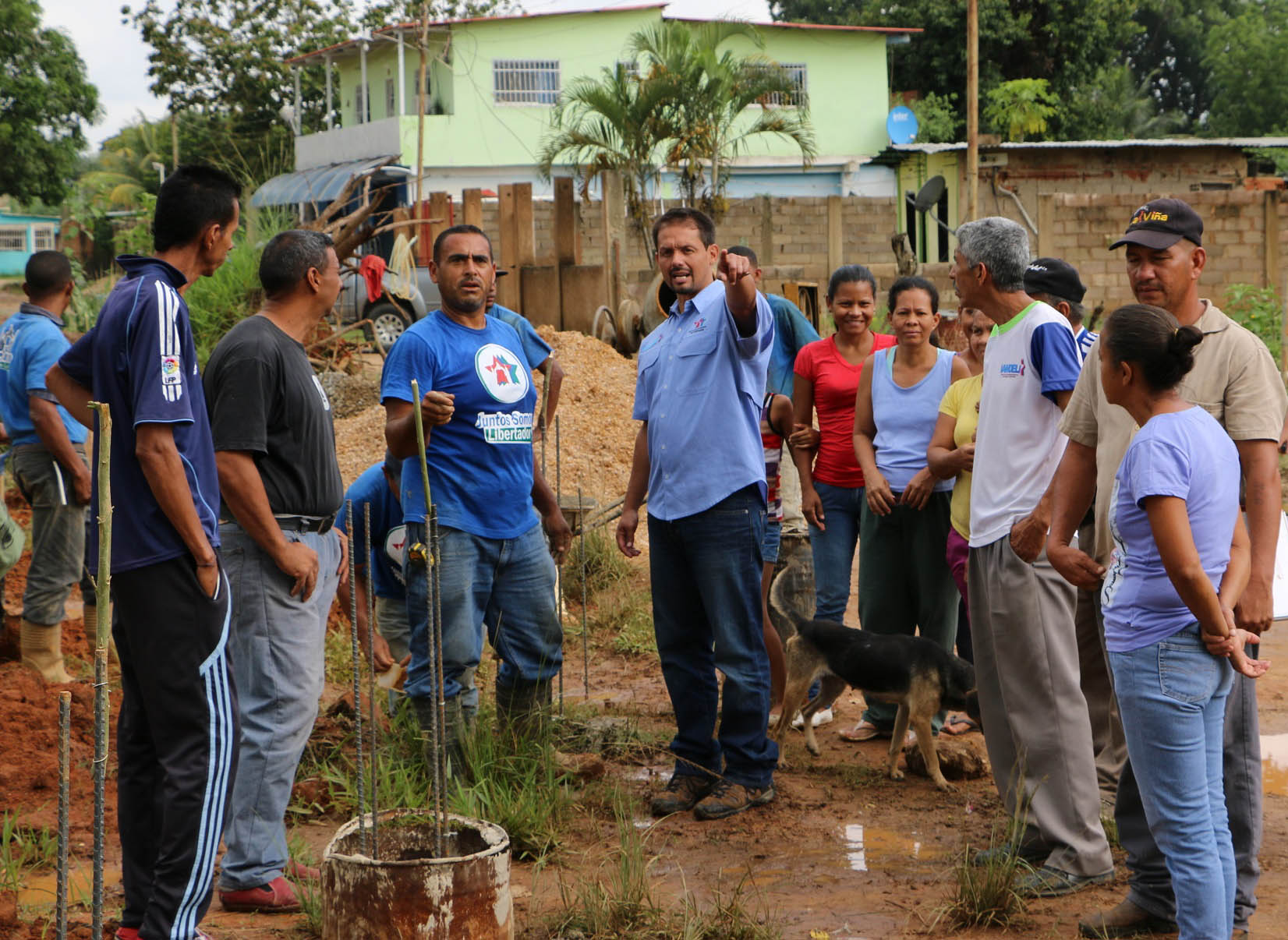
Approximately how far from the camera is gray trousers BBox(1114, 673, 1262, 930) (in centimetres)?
351

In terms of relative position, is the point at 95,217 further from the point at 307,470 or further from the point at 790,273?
the point at 307,470

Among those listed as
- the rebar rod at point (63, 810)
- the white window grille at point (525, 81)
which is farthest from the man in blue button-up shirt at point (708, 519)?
the white window grille at point (525, 81)

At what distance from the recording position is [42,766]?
5426mm

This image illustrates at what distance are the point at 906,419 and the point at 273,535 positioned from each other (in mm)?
2948

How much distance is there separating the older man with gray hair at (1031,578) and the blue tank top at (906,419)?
4.68ft

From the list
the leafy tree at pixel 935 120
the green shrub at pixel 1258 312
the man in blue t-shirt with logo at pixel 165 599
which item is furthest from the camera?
the leafy tree at pixel 935 120

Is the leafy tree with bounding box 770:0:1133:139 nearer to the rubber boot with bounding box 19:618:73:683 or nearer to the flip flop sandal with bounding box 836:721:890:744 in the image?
the flip flop sandal with bounding box 836:721:890:744

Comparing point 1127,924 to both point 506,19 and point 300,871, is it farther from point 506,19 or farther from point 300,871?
point 506,19

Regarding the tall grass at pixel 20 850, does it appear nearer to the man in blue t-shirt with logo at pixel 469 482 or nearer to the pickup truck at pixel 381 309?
the man in blue t-shirt with logo at pixel 469 482

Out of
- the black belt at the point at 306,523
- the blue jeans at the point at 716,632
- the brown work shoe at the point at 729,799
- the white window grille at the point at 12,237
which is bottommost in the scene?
the brown work shoe at the point at 729,799

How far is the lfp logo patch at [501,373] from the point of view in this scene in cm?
483

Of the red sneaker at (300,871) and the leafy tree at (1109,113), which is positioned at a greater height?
the leafy tree at (1109,113)

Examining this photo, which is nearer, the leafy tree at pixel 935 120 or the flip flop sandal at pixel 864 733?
the flip flop sandal at pixel 864 733

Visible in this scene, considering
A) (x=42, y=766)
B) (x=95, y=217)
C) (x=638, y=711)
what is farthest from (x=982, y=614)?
(x=95, y=217)
